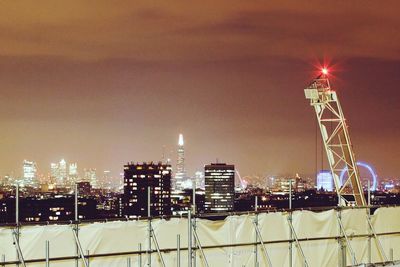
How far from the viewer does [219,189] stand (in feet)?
539

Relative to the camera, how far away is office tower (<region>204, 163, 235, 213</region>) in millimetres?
164875

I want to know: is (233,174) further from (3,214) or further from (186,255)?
(186,255)

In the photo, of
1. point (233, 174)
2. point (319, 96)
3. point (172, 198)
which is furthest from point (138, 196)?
point (319, 96)

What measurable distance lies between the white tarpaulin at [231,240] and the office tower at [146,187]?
110m

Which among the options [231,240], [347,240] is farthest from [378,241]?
[231,240]

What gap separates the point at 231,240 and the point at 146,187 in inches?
5653

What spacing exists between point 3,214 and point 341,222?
75304mm

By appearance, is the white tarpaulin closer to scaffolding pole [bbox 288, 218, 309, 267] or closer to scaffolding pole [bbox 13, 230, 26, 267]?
scaffolding pole [bbox 288, 218, 309, 267]

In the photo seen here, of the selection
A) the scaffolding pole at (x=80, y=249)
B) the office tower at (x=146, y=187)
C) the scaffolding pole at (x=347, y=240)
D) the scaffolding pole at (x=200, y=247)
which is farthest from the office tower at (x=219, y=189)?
the scaffolding pole at (x=80, y=249)

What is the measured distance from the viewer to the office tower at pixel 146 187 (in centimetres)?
14494

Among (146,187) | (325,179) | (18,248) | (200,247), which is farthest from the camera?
(146,187)

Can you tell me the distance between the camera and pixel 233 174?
19450cm

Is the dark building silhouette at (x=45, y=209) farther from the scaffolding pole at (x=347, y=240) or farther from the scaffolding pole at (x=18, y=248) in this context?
the scaffolding pole at (x=18, y=248)

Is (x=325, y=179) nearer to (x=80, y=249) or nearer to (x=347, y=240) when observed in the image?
(x=347, y=240)
